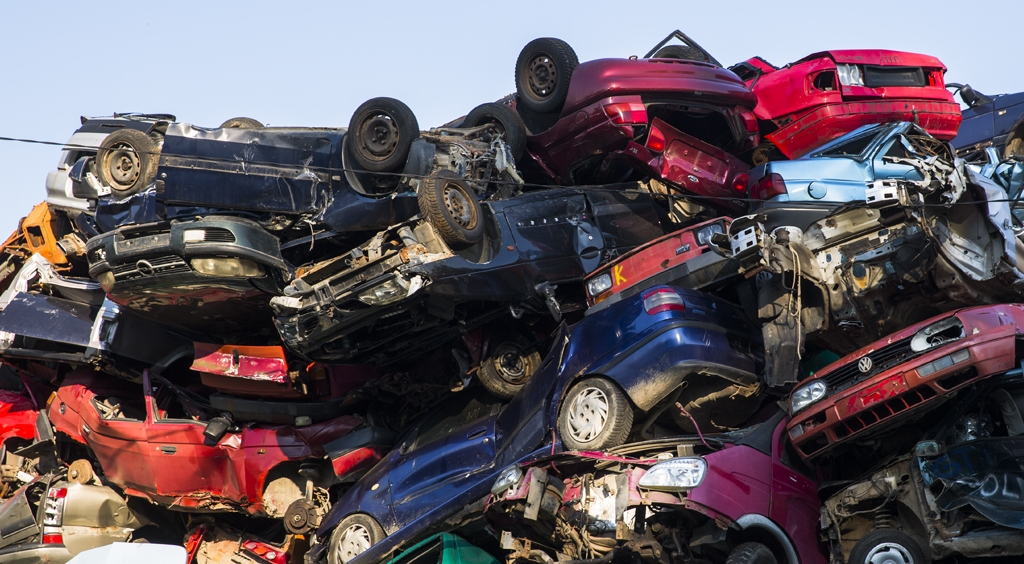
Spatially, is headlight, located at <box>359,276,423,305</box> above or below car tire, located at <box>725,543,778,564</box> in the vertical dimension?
above

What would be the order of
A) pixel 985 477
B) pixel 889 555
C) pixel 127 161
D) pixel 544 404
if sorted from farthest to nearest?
pixel 127 161 < pixel 544 404 < pixel 889 555 < pixel 985 477

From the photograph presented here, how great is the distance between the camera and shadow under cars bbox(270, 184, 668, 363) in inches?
432

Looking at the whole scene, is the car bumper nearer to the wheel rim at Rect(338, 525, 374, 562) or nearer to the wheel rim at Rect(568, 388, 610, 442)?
the wheel rim at Rect(568, 388, 610, 442)

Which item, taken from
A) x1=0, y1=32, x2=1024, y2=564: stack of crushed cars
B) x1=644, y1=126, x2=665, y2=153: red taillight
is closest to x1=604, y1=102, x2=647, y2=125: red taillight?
x1=0, y1=32, x2=1024, y2=564: stack of crushed cars

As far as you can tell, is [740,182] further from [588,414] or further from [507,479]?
[507,479]

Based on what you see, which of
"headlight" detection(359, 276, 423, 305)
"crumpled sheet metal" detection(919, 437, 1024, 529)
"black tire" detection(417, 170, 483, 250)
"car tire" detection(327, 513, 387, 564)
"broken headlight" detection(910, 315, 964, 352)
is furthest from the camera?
"car tire" detection(327, 513, 387, 564)

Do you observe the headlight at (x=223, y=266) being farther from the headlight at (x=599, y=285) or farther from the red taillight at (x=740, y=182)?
the red taillight at (x=740, y=182)

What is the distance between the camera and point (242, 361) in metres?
12.9

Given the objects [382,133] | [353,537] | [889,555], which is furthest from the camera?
[382,133]

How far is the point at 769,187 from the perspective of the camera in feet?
35.2

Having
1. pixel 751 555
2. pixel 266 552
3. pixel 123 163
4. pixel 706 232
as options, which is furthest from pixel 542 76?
pixel 751 555

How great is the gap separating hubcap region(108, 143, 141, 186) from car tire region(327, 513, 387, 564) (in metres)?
4.51

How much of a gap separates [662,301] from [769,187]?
1823 mm

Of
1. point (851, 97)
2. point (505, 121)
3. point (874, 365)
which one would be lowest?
point (874, 365)
